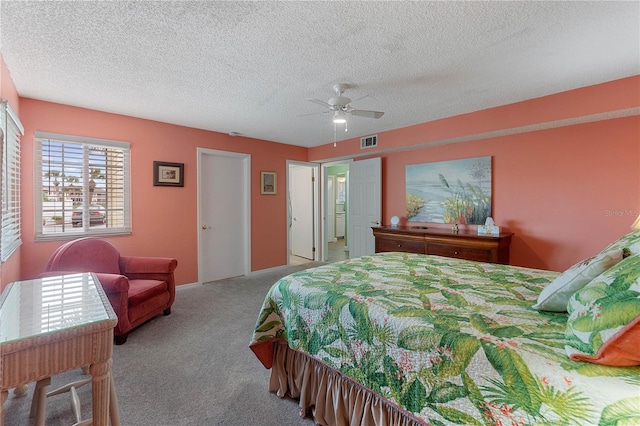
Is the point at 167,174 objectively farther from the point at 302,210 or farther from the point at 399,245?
the point at 399,245

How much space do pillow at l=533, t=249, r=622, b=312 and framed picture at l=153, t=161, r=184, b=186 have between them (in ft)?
13.9

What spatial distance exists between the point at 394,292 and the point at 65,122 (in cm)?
402

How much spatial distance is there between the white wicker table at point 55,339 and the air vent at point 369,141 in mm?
4066

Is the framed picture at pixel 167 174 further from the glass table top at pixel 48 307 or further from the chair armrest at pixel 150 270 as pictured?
the glass table top at pixel 48 307

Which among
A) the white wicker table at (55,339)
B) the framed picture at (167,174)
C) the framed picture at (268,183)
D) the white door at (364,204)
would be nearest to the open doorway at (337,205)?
the white door at (364,204)

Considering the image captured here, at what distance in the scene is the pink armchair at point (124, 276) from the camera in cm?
253

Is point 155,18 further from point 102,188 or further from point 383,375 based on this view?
point 102,188

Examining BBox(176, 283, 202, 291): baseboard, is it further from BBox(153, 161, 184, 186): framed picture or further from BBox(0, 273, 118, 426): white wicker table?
BBox(0, 273, 118, 426): white wicker table

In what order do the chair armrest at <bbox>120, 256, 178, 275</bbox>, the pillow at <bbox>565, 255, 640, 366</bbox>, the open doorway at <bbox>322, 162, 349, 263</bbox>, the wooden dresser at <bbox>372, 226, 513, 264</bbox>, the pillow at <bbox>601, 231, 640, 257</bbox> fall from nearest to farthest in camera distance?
the pillow at <bbox>565, 255, 640, 366</bbox>, the pillow at <bbox>601, 231, 640, 257</bbox>, the chair armrest at <bbox>120, 256, 178, 275</bbox>, the wooden dresser at <bbox>372, 226, 513, 264</bbox>, the open doorway at <bbox>322, 162, 349, 263</bbox>

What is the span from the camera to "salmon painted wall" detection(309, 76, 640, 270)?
9.03 feet

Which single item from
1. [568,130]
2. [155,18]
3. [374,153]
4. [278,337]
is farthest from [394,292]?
[374,153]

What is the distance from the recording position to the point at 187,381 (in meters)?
2.03

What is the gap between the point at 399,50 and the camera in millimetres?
2084

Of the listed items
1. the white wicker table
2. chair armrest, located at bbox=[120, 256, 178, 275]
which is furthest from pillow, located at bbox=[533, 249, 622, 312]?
chair armrest, located at bbox=[120, 256, 178, 275]
